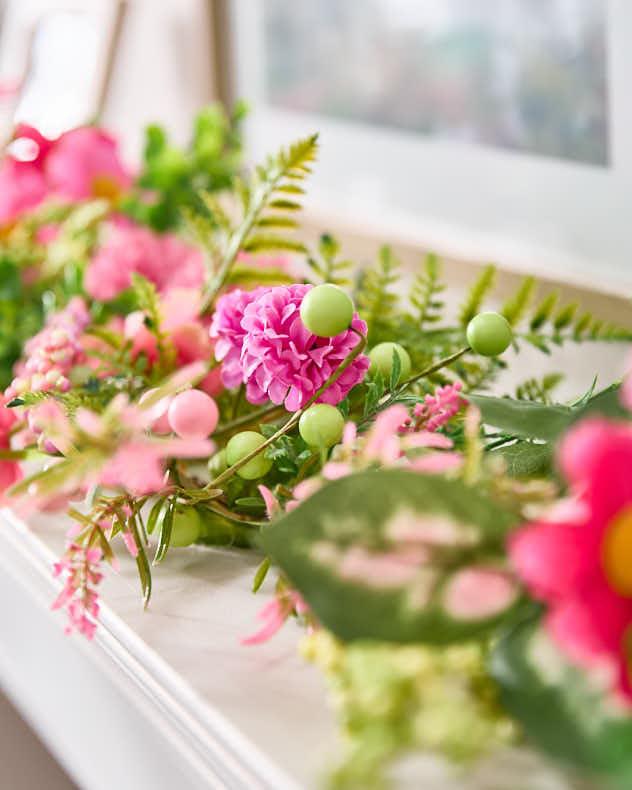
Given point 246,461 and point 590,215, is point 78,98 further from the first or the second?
point 246,461

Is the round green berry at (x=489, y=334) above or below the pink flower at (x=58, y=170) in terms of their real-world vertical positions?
above

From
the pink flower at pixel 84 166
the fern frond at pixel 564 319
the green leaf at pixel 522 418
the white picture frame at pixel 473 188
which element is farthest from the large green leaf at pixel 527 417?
the pink flower at pixel 84 166

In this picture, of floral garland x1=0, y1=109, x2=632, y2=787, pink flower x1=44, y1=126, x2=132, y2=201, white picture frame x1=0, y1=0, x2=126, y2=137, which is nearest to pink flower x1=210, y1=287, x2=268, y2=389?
floral garland x1=0, y1=109, x2=632, y2=787

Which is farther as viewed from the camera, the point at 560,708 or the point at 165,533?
the point at 165,533

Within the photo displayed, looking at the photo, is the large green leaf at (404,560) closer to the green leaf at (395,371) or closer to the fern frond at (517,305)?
the green leaf at (395,371)

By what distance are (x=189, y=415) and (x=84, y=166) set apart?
559mm

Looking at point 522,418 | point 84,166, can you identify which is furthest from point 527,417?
point 84,166

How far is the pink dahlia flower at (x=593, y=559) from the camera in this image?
238 mm

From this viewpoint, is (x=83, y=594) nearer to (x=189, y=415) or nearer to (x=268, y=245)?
(x=189, y=415)

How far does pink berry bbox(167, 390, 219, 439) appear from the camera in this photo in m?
0.43

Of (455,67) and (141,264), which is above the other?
(455,67)

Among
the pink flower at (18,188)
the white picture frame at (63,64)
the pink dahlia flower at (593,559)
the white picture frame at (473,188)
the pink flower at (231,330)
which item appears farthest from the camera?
the white picture frame at (63,64)

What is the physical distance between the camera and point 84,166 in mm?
919

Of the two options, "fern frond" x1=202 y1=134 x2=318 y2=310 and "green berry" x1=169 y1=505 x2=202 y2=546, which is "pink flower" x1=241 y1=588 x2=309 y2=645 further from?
"fern frond" x1=202 y1=134 x2=318 y2=310
